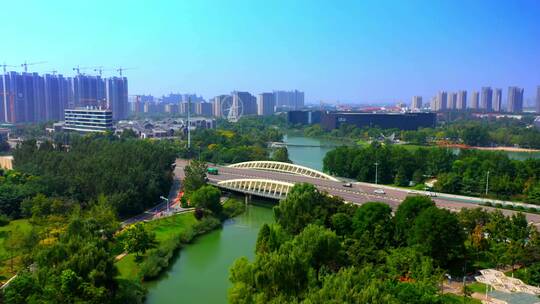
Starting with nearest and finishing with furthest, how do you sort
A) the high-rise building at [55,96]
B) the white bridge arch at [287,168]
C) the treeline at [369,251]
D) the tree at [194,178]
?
the treeline at [369,251], the tree at [194,178], the white bridge arch at [287,168], the high-rise building at [55,96]

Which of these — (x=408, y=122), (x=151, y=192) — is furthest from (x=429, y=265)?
(x=408, y=122)

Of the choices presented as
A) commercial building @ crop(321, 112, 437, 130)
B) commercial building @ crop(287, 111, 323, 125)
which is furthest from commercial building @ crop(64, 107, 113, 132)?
commercial building @ crop(287, 111, 323, 125)

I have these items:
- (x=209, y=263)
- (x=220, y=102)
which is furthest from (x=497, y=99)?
(x=209, y=263)

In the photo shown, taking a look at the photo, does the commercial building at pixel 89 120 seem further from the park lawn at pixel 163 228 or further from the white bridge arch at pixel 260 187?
the park lawn at pixel 163 228

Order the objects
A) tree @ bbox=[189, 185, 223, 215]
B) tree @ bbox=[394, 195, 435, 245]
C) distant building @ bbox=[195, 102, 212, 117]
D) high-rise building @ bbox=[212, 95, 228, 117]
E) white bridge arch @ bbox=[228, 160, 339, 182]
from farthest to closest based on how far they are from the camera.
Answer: distant building @ bbox=[195, 102, 212, 117] → high-rise building @ bbox=[212, 95, 228, 117] → white bridge arch @ bbox=[228, 160, 339, 182] → tree @ bbox=[189, 185, 223, 215] → tree @ bbox=[394, 195, 435, 245]

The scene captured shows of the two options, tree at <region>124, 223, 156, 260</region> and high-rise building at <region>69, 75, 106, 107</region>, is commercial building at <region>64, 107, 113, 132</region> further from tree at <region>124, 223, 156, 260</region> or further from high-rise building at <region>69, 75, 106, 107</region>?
tree at <region>124, 223, 156, 260</region>

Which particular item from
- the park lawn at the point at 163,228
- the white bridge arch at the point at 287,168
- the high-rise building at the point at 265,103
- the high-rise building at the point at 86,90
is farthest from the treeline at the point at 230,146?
the high-rise building at the point at 265,103

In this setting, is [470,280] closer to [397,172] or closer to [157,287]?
[157,287]
